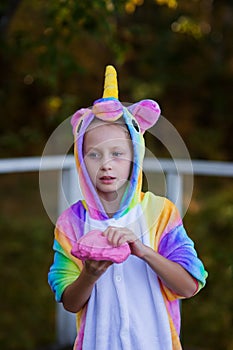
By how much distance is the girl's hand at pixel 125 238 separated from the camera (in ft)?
5.08

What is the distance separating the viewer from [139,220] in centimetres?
174

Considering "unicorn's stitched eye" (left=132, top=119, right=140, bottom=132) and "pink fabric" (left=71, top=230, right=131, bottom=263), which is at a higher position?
"unicorn's stitched eye" (left=132, top=119, right=140, bottom=132)

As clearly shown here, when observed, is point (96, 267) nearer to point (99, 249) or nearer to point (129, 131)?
point (99, 249)

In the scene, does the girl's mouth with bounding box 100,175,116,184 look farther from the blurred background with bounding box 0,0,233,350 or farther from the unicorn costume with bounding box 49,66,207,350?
the blurred background with bounding box 0,0,233,350

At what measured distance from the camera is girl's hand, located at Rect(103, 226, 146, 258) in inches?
61.0

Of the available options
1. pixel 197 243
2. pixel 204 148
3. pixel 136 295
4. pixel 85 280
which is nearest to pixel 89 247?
pixel 85 280

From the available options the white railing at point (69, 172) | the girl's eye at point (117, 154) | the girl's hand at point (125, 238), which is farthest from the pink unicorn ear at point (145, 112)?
the white railing at point (69, 172)

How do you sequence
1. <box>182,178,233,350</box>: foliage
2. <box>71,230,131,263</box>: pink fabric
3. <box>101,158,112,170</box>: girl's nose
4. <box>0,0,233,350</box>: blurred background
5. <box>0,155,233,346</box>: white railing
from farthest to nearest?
<box>182,178,233,350</box>: foliage < <box>0,0,233,350</box>: blurred background < <box>0,155,233,346</box>: white railing < <box>101,158,112,170</box>: girl's nose < <box>71,230,131,263</box>: pink fabric

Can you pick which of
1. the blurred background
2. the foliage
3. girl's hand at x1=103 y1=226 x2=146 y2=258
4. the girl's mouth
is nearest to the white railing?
the blurred background

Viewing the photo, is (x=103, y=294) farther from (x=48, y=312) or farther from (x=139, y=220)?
(x=48, y=312)

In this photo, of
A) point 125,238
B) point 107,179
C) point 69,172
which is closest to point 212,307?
point 69,172

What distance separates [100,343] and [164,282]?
0.21 metres

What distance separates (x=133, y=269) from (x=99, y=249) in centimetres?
24

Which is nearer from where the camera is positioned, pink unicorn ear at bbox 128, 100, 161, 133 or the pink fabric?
the pink fabric
